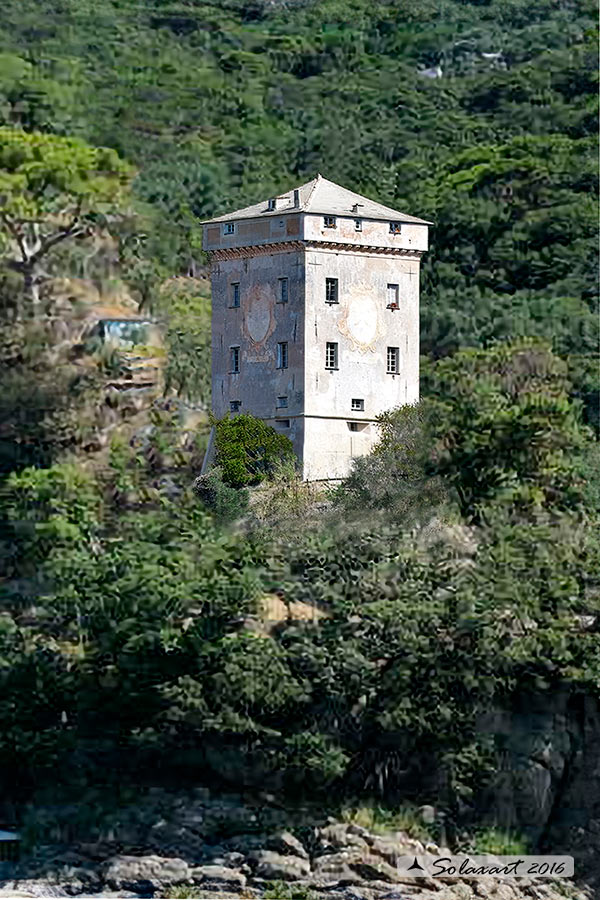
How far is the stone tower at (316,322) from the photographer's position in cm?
4966

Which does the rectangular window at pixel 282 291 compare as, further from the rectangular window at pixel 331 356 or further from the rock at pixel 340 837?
the rock at pixel 340 837

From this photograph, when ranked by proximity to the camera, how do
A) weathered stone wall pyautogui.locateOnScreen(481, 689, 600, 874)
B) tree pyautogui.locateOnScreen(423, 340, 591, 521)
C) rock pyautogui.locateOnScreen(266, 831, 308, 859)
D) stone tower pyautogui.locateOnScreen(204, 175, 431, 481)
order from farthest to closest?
stone tower pyautogui.locateOnScreen(204, 175, 431, 481)
tree pyautogui.locateOnScreen(423, 340, 591, 521)
weathered stone wall pyautogui.locateOnScreen(481, 689, 600, 874)
rock pyautogui.locateOnScreen(266, 831, 308, 859)

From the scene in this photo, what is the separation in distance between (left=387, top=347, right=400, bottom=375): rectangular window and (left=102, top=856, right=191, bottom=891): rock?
11745mm

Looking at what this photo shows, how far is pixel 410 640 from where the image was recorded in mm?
43438

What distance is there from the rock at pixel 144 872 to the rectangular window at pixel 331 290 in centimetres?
1202

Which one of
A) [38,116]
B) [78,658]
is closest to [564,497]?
[78,658]

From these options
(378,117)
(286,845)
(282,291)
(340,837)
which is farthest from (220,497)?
(378,117)

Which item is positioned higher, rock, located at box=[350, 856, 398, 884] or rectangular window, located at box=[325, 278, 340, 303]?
rectangular window, located at box=[325, 278, 340, 303]

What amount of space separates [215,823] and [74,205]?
16.7 meters

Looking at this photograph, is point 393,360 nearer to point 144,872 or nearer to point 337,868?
point 337,868

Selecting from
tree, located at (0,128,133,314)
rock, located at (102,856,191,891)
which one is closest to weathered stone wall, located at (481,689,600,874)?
rock, located at (102,856,191,891)

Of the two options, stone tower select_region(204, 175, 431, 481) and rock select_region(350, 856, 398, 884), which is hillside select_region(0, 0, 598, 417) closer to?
stone tower select_region(204, 175, 431, 481)

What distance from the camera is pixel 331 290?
50.5 metres

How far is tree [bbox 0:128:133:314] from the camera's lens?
54562 millimetres
